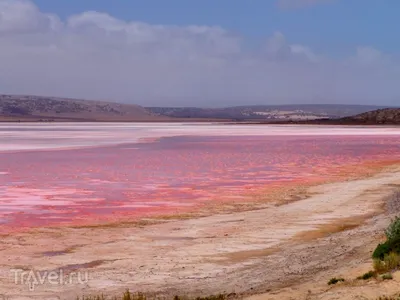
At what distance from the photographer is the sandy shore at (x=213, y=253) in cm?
923

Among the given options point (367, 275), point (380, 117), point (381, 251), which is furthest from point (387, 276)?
point (380, 117)

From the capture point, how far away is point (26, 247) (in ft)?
40.3

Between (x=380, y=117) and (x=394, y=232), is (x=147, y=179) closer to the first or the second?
(x=394, y=232)

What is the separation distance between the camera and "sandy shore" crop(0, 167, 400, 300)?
9227 mm

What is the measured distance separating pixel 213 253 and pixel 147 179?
12.2 m

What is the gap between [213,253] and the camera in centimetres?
1156

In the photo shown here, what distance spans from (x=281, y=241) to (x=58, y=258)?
4.07 m

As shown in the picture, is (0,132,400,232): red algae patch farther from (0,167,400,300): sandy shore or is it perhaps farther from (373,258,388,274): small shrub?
(373,258,388,274): small shrub

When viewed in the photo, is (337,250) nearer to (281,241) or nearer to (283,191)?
(281,241)

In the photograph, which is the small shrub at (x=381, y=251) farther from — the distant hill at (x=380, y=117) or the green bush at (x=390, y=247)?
the distant hill at (x=380, y=117)

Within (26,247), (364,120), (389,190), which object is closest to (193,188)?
(389,190)

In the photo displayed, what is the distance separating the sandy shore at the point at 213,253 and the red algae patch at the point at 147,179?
187 cm

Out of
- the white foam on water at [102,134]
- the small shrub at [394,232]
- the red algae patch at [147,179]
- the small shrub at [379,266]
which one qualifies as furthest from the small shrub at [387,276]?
the white foam on water at [102,134]

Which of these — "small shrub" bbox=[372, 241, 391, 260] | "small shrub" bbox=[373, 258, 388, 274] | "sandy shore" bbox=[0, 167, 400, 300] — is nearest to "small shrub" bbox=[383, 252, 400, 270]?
"small shrub" bbox=[373, 258, 388, 274]
